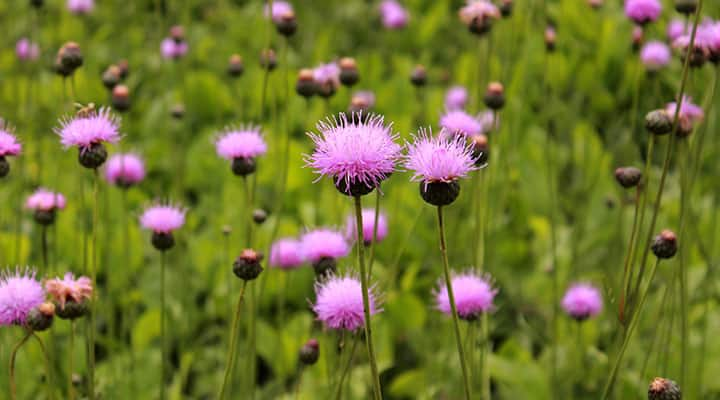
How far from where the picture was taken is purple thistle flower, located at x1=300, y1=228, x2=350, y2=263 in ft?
5.77

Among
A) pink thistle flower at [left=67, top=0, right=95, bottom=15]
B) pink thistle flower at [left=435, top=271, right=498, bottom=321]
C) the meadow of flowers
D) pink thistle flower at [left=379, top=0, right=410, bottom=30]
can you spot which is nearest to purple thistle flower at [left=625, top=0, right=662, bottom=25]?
the meadow of flowers

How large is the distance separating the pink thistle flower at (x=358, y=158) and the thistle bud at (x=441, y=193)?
6 cm

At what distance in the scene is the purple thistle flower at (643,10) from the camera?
227cm

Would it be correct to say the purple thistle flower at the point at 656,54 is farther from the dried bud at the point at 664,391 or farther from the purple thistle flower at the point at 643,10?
the dried bud at the point at 664,391

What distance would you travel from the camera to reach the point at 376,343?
2348 mm

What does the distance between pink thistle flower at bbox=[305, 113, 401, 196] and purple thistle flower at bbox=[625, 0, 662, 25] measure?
142cm

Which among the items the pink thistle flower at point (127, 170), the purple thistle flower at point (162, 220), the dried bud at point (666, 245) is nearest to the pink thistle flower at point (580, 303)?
the dried bud at point (666, 245)

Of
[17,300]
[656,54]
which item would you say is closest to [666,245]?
[17,300]

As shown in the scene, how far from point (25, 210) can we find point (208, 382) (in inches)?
37.8

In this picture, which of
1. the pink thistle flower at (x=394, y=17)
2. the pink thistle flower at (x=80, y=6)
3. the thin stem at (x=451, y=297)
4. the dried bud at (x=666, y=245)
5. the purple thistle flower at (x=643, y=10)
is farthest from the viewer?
the pink thistle flower at (x=394, y=17)

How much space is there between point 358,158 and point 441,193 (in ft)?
0.38

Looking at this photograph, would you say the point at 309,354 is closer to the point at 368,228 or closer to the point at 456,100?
the point at 368,228

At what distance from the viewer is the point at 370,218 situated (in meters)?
1.90

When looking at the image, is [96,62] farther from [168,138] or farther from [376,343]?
[376,343]
